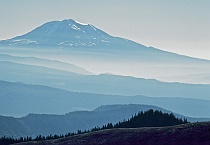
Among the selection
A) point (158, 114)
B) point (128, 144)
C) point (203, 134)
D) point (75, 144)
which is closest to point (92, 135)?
point (75, 144)

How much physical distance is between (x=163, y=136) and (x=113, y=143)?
8173 millimetres

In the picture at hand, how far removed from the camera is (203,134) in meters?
94.5

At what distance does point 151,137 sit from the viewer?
10225 centimetres

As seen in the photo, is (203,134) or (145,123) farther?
(145,123)

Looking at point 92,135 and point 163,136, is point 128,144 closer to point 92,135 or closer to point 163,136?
point 163,136

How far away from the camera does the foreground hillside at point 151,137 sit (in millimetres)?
94812

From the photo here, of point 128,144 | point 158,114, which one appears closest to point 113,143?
point 128,144

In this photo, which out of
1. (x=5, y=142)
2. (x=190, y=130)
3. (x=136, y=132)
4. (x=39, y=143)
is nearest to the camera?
(x=190, y=130)

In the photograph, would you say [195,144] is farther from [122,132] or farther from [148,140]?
[122,132]

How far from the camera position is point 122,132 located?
112m

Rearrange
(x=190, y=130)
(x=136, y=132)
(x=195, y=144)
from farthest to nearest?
(x=136, y=132) < (x=190, y=130) < (x=195, y=144)

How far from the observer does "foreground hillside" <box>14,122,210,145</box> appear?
94812 mm

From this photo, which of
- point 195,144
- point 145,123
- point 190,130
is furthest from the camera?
point 145,123

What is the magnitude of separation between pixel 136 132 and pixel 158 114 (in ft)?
198
